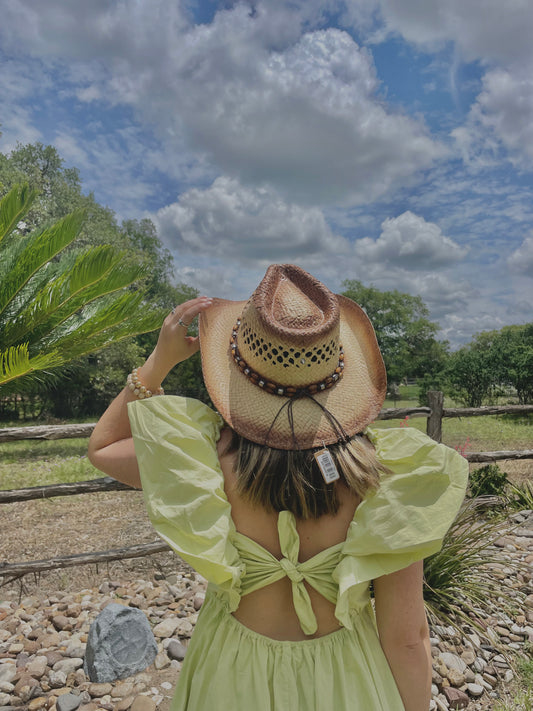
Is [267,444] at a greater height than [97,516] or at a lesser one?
greater

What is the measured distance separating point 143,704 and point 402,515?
212cm

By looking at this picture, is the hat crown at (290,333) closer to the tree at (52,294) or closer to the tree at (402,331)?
the tree at (52,294)

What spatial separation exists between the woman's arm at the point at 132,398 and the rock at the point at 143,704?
1787 mm

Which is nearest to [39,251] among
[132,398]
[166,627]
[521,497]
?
[166,627]

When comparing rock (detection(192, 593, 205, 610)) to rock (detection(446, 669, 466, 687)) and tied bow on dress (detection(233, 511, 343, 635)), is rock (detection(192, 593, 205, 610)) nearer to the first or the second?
rock (detection(446, 669, 466, 687))

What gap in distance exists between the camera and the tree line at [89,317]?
6145 mm

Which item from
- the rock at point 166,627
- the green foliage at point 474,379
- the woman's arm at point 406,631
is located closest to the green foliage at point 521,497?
the rock at point 166,627

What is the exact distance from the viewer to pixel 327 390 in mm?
1058

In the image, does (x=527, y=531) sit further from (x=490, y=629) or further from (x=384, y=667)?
(x=384, y=667)

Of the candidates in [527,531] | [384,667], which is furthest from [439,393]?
[384,667]

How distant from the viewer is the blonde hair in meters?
0.97

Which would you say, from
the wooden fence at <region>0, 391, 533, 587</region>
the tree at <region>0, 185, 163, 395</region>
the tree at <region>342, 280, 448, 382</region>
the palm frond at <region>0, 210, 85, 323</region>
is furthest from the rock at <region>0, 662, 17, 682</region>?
the tree at <region>342, 280, 448, 382</region>

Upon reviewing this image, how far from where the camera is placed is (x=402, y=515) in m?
0.97

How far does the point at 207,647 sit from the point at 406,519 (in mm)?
555
